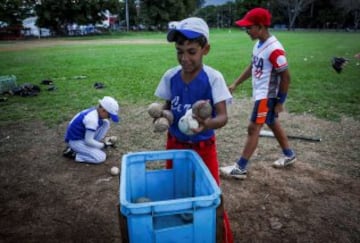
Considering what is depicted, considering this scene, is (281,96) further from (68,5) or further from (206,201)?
(68,5)

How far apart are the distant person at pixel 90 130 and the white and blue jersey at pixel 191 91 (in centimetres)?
168

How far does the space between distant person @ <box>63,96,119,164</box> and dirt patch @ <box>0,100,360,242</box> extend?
138mm

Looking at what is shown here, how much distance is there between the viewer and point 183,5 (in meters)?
59.5

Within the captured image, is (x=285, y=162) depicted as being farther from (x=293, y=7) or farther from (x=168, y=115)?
(x=293, y=7)

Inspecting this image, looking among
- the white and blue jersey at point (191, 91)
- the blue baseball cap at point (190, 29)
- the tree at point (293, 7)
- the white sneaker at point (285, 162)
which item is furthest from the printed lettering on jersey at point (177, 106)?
the tree at point (293, 7)

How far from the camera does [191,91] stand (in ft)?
7.60

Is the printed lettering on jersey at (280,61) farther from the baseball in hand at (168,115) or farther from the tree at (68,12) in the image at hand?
the tree at (68,12)

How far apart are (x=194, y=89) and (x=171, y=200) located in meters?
0.99

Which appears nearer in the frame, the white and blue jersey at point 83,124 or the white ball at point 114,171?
the white ball at point 114,171

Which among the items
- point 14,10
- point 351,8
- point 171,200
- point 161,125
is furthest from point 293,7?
point 171,200

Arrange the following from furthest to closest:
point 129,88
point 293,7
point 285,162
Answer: point 293,7 < point 129,88 < point 285,162

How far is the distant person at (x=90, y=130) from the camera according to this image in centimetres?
402

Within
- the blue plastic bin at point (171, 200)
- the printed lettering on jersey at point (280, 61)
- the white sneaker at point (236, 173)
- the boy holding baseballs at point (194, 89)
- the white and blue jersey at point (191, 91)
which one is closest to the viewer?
the blue plastic bin at point (171, 200)

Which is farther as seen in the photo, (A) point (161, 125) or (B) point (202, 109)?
(A) point (161, 125)
